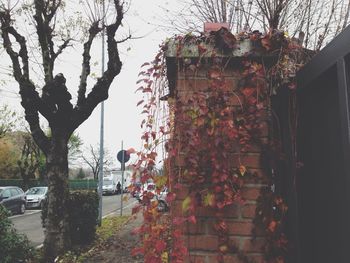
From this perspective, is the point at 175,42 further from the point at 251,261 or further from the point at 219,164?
the point at 251,261

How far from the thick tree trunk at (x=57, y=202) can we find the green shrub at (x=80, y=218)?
813 mm

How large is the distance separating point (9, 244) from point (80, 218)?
305 centimetres

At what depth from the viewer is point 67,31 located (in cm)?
1211

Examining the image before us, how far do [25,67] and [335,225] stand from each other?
9.42 meters

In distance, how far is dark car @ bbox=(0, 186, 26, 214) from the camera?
20.0 metres

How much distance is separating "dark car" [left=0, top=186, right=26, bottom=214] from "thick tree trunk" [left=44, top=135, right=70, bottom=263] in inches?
472

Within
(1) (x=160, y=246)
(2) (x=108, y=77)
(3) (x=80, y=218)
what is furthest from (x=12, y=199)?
(1) (x=160, y=246)

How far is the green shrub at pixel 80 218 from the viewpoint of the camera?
10.3 metres

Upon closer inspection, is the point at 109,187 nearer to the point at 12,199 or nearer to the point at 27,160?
the point at 27,160

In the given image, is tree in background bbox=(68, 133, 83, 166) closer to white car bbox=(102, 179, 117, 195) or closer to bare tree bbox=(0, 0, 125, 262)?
white car bbox=(102, 179, 117, 195)

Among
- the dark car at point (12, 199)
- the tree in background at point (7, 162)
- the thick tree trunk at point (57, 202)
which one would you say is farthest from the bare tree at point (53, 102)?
the tree in background at point (7, 162)

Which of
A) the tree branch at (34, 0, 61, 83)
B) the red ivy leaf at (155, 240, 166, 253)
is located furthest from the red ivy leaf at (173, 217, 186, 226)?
the tree branch at (34, 0, 61, 83)

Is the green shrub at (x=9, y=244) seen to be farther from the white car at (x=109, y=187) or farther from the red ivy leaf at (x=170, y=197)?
the white car at (x=109, y=187)

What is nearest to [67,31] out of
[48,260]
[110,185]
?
[48,260]
